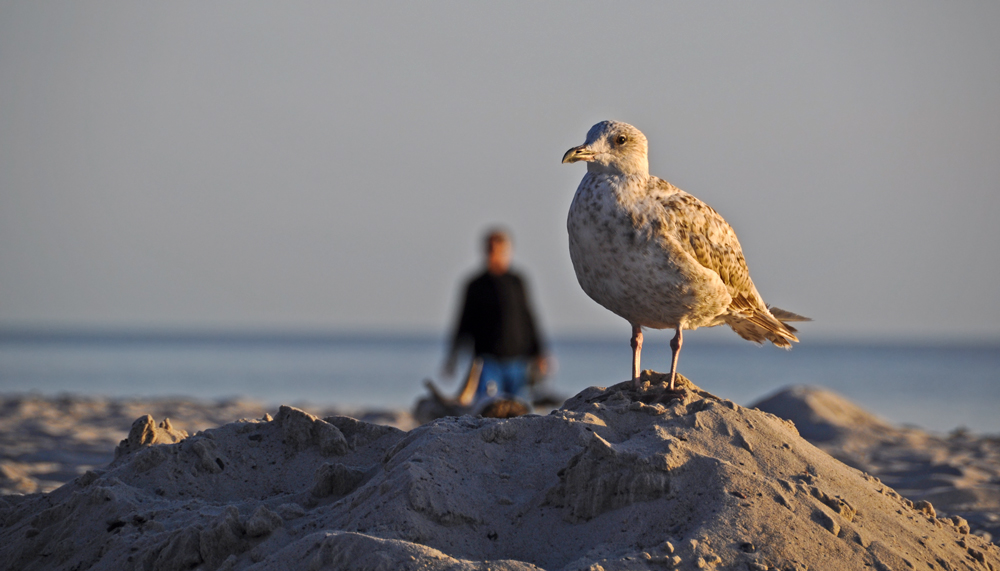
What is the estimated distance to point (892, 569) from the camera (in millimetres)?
3514

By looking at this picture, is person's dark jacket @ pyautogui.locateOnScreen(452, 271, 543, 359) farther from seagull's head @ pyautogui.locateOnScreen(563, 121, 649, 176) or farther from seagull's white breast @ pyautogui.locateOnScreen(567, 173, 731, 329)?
seagull's head @ pyautogui.locateOnScreen(563, 121, 649, 176)

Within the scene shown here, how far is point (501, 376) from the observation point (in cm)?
909

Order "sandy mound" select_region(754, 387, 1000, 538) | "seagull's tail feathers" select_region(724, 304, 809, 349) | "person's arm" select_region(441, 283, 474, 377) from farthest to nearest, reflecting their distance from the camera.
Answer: "person's arm" select_region(441, 283, 474, 377)
"sandy mound" select_region(754, 387, 1000, 538)
"seagull's tail feathers" select_region(724, 304, 809, 349)

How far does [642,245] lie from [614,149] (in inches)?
25.4

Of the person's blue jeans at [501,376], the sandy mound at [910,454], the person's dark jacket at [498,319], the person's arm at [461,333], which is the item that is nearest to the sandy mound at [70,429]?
the person's arm at [461,333]

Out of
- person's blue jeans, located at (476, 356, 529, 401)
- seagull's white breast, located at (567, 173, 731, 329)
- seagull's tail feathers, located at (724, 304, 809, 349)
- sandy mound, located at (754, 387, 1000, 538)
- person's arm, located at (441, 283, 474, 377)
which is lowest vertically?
sandy mound, located at (754, 387, 1000, 538)

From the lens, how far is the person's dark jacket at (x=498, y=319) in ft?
29.5

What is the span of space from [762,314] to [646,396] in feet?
4.17

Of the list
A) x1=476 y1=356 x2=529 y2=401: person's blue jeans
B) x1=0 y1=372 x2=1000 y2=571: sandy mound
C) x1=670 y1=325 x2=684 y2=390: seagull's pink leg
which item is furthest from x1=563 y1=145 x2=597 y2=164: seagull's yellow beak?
x1=476 y1=356 x2=529 y2=401: person's blue jeans

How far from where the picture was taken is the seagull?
4699mm

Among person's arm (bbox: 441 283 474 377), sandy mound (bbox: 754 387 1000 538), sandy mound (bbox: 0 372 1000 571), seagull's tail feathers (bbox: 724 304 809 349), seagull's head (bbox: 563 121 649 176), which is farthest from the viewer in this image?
person's arm (bbox: 441 283 474 377)

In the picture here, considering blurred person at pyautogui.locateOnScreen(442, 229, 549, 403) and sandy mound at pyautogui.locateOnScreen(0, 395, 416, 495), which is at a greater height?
blurred person at pyautogui.locateOnScreen(442, 229, 549, 403)

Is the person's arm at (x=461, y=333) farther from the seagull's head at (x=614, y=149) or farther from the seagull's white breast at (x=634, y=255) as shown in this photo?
A: the seagull's head at (x=614, y=149)

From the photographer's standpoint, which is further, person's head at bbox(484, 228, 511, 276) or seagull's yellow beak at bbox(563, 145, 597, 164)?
person's head at bbox(484, 228, 511, 276)
